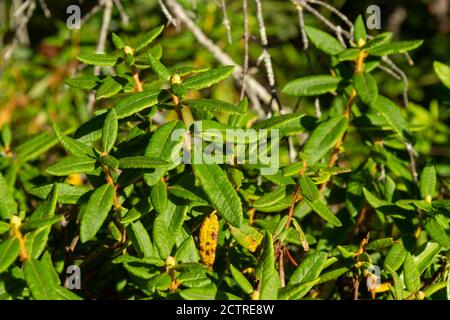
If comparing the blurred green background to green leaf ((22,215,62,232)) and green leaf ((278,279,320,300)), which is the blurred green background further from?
green leaf ((22,215,62,232))

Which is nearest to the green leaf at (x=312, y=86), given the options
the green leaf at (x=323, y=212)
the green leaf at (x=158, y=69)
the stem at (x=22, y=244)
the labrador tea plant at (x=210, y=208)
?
the labrador tea plant at (x=210, y=208)

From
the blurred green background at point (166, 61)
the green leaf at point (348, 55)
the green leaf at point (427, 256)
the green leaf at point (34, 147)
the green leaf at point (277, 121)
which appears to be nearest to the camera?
the green leaf at point (427, 256)

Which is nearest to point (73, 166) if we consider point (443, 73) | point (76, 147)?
point (76, 147)

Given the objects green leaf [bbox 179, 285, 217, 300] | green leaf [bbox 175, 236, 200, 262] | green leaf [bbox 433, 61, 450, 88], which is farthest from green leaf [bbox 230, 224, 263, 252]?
green leaf [bbox 433, 61, 450, 88]

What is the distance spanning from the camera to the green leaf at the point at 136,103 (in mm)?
1646

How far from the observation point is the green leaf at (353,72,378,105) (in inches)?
77.0

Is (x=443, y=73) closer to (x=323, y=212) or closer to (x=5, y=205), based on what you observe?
(x=323, y=212)

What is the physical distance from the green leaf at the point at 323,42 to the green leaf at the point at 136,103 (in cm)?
66

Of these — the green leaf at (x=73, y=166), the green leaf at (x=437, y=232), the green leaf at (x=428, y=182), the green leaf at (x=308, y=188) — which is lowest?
the green leaf at (x=437, y=232)

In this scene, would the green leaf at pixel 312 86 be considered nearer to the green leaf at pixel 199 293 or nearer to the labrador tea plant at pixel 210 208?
the labrador tea plant at pixel 210 208

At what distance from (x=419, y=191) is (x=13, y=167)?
127 cm

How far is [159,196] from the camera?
162cm

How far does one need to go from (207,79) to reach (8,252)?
0.63m

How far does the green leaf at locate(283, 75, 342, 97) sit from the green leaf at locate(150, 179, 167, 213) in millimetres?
610
